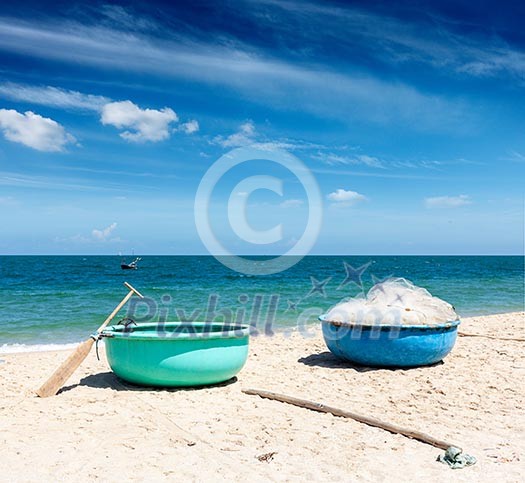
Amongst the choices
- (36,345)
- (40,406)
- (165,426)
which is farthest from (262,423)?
(36,345)

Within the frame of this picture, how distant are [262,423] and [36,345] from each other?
9020 millimetres

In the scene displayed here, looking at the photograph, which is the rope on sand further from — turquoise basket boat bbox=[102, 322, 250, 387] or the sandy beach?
turquoise basket boat bbox=[102, 322, 250, 387]

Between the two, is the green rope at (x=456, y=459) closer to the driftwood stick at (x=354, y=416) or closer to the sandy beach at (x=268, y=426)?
the sandy beach at (x=268, y=426)

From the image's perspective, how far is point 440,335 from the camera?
7633 mm

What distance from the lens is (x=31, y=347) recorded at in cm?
1218

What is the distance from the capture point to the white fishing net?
767 cm

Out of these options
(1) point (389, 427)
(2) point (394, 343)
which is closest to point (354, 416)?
(1) point (389, 427)

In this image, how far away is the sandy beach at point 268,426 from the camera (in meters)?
4.19

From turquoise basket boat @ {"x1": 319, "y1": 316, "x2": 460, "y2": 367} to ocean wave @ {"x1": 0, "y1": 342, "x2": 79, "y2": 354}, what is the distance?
6.96m

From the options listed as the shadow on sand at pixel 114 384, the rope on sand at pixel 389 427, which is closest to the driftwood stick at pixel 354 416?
the rope on sand at pixel 389 427

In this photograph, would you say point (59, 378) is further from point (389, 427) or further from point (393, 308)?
point (393, 308)

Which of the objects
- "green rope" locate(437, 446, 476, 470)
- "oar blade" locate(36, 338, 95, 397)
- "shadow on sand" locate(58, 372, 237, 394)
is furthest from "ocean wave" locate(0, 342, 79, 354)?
"green rope" locate(437, 446, 476, 470)

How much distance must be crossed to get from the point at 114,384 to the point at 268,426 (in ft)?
9.10

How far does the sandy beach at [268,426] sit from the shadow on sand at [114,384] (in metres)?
0.03
